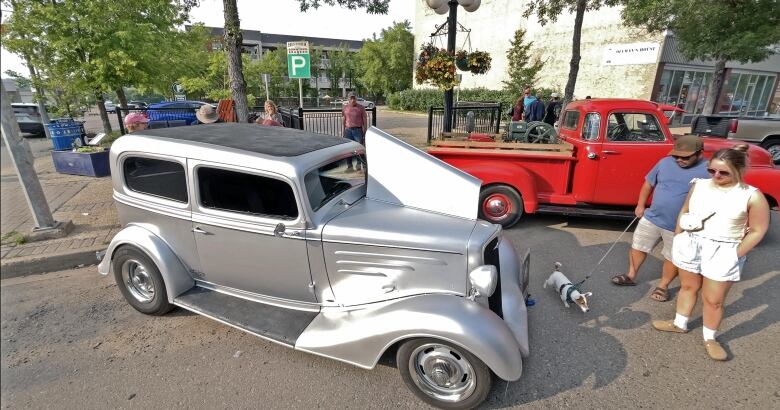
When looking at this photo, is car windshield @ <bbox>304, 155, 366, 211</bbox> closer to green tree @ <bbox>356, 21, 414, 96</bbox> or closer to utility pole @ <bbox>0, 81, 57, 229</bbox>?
utility pole @ <bbox>0, 81, 57, 229</bbox>

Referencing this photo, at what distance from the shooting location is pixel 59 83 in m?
9.66

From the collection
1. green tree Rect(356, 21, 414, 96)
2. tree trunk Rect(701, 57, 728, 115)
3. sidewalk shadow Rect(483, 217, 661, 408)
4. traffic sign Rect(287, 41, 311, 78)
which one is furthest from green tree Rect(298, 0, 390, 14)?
green tree Rect(356, 21, 414, 96)

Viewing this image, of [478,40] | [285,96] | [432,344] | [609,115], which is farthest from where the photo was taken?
[285,96]

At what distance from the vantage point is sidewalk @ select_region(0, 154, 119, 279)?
13.6 ft

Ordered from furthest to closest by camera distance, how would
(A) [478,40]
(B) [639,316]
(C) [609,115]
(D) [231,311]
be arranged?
1. (A) [478,40]
2. (C) [609,115]
3. (B) [639,316]
4. (D) [231,311]

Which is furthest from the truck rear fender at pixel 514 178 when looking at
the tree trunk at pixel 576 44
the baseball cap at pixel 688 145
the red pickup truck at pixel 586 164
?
the tree trunk at pixel 576 44

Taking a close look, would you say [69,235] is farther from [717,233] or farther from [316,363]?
[717,233]

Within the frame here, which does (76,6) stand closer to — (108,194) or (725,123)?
(108,194)

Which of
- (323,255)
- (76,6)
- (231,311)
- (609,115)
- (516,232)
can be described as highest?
Result: (76,6)

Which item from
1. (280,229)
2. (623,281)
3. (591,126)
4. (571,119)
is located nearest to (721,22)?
(571,119)

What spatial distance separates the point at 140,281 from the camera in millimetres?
3453

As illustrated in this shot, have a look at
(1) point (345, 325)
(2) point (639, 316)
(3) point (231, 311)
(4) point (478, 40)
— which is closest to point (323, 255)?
(1) point (345, 325)

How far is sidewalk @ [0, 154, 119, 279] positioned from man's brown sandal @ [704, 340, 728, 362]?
5.71 metres

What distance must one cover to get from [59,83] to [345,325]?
38.5ft
